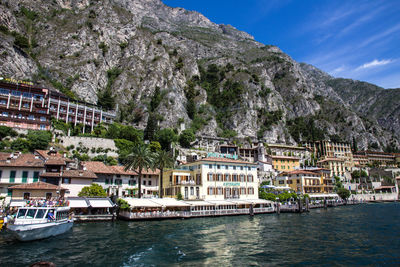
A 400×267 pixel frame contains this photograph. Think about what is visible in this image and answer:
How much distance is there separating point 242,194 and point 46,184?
3957 cm

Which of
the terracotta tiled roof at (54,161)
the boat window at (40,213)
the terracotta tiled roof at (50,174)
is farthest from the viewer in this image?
the terracotta tiled roof at (54,161)

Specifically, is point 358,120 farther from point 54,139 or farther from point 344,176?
point 54,139

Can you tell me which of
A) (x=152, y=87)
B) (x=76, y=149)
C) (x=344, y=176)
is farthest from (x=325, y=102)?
(x=76, y=149)

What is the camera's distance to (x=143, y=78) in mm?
134625

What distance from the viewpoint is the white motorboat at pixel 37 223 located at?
2753 centimetres

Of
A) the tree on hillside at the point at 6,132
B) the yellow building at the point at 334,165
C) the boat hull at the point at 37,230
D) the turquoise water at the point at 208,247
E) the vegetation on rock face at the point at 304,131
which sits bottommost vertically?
the turquoise water at the point at 208,247

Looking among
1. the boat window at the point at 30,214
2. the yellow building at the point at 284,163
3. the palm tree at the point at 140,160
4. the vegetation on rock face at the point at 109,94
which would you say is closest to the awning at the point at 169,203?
the palm tree at the point at 140,160

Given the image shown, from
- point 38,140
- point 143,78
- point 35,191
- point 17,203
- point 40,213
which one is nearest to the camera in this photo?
point 40,213

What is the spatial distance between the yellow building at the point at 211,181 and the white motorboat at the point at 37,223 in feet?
90.5

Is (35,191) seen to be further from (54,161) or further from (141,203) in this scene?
(141,203)

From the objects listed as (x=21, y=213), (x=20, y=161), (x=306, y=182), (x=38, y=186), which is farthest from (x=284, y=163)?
(x=21, y=213)

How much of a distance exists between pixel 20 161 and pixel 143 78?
91318mm

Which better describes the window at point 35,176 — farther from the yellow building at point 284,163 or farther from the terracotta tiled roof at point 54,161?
the yellow building at point 284,163

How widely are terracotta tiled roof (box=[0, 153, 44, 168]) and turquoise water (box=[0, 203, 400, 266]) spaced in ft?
62.7
